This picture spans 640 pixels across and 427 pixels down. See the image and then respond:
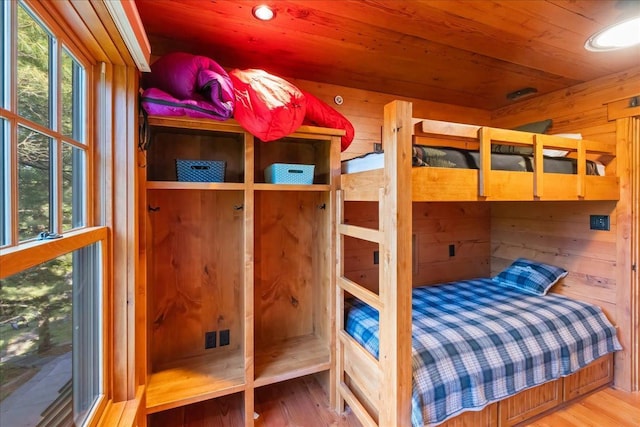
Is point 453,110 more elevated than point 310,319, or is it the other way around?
point 453,110

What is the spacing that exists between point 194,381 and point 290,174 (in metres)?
1.27

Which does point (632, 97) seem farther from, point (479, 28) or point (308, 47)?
point (308, 47)

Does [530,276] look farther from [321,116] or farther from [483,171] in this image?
[321,116]

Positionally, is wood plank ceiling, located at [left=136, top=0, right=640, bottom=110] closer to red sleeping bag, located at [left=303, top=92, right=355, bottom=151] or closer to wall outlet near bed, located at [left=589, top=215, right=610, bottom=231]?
red sleeping bag, located at [left=303, top=92, right=355, bottom=151]

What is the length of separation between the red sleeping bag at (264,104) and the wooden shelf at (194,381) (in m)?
1.35

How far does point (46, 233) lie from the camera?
2.99 ft

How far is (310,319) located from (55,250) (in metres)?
1.64

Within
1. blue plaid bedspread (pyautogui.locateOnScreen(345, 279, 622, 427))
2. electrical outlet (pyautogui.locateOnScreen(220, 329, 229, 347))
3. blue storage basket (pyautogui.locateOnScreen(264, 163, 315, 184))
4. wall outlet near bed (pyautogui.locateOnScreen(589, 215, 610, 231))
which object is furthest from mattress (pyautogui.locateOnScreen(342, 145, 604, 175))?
electrical outlet (pyautogui.locateOnScreen(220, 329, 229, 347))

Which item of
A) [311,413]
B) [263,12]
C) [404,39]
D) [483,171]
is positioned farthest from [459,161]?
[311,413]

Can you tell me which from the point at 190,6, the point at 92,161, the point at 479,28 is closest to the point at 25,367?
the point at 92,161

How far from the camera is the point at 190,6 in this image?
4.43 feet

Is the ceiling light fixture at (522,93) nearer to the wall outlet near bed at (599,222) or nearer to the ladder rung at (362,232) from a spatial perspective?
the wall outlet near bed at (599,222)

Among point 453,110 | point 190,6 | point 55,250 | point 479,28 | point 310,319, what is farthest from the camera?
Answer: point 453,110

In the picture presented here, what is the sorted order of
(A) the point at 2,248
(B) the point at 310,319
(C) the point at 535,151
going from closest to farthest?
(A) the point at 2,248 < (C) the point at 535,151 < (B) the point at 310,319
